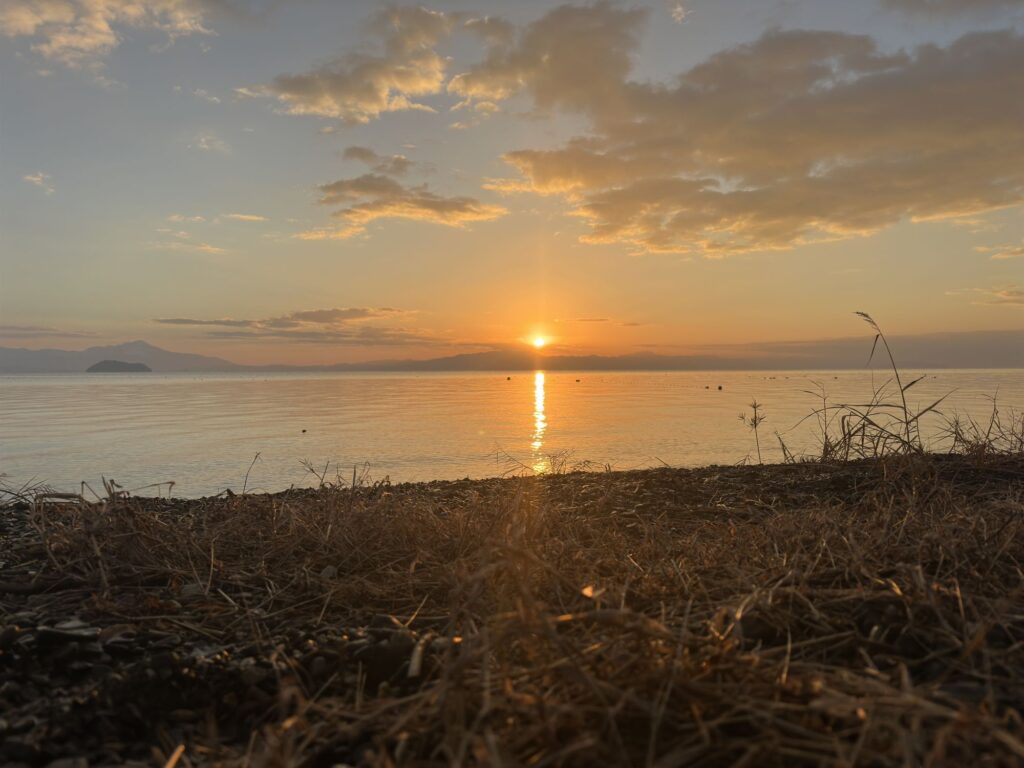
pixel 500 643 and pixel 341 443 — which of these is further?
pixel 341 443

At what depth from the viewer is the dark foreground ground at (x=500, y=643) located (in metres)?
1.73

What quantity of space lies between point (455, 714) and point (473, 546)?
259 centimetres

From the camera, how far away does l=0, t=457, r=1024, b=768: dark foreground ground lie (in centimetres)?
173

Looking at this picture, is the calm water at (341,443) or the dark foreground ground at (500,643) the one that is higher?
the dark foreground ground at (500,643)

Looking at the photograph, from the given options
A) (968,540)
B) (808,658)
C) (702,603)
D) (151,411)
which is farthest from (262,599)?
(151,411)

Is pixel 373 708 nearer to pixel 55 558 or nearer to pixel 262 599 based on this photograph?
pixel 262 599

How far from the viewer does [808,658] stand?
2287 mm

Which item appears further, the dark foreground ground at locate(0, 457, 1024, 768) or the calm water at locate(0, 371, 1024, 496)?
the calm water at locate(0, 371, 1024, 496)

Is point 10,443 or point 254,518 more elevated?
point 254,518

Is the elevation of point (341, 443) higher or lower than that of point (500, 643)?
lower

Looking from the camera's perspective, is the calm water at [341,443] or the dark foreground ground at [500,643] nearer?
the dark foreground ground at [500,643]

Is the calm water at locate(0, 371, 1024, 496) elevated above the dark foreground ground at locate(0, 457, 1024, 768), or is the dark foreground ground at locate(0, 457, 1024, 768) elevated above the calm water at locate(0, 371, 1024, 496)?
the dark foreground ground at locate(0, 457, 1024, 768)

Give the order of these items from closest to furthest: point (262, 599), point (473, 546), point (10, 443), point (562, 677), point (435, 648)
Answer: point (562, 677) → point (435, 648) → point (262, 599) → point (473, 546) → point (10, 443)

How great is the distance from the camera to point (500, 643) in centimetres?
215
